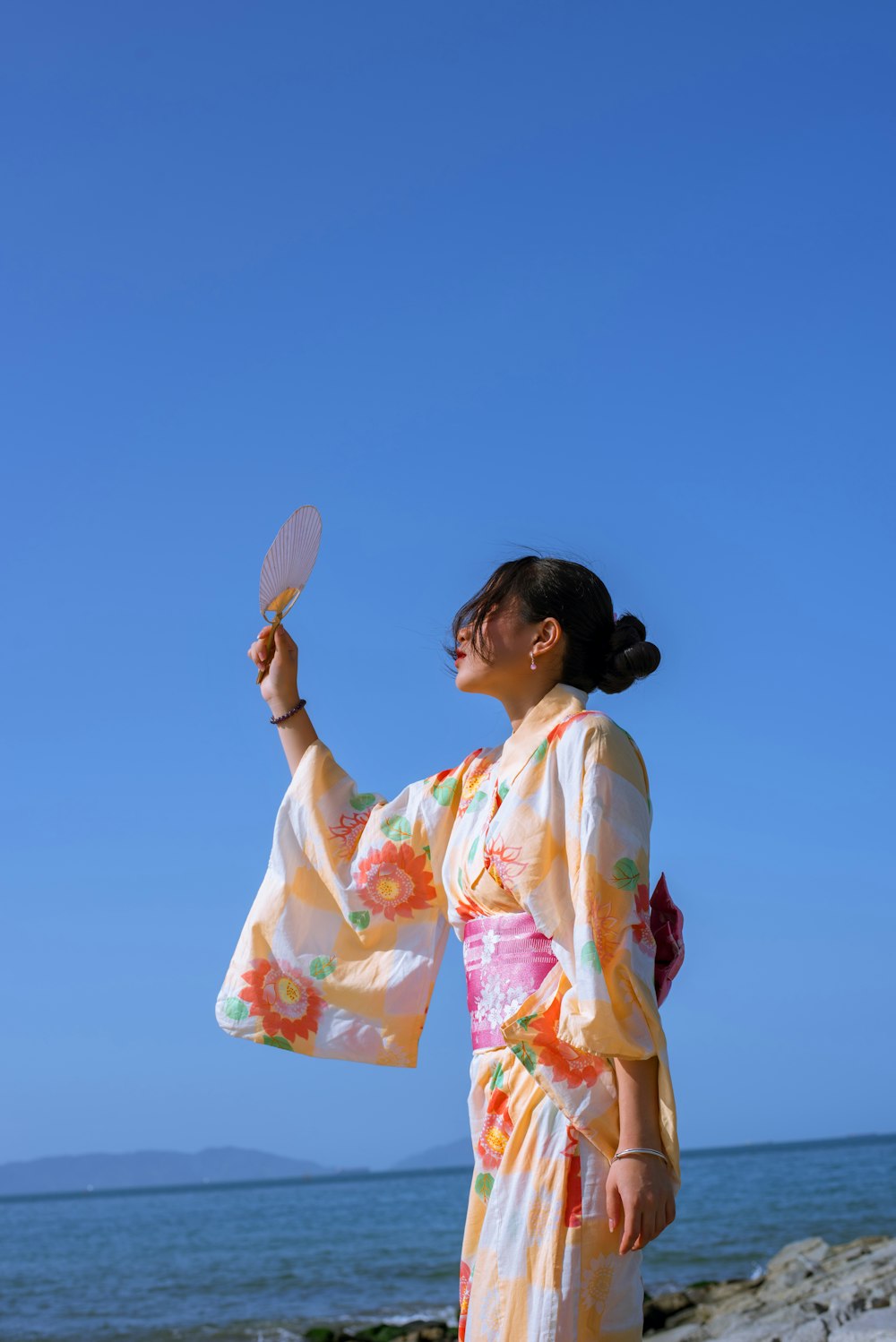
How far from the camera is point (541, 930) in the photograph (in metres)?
2.22

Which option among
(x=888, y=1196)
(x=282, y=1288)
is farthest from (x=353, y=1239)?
(x=888, y=1196)

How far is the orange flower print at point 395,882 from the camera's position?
269 cm

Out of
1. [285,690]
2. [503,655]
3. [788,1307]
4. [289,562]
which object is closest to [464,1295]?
[503,655]

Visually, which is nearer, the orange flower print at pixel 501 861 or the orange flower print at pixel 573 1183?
the orange flower print at pixel 573 1183

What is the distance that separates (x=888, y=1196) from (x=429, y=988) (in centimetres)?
2600

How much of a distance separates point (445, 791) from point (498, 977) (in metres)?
0.50

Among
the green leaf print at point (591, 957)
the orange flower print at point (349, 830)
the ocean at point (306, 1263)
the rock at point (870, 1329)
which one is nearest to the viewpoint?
the green leaf print at point (591, 957)

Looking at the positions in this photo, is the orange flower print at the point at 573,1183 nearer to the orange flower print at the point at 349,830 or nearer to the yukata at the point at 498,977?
→ the yukata at the point at 498,977

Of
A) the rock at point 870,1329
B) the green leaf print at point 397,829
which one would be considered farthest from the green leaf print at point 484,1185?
the rock at point 870,1329

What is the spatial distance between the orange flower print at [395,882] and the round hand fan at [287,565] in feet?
1.72

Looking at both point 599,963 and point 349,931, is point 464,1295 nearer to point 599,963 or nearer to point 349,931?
point 599,963

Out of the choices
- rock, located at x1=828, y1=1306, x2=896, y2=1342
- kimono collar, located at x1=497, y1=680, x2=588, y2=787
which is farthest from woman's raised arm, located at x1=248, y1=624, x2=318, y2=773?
rock, located at x1=828, y1=1306, x2=896, y2=1342

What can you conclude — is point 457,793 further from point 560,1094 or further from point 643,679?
point 560,1094

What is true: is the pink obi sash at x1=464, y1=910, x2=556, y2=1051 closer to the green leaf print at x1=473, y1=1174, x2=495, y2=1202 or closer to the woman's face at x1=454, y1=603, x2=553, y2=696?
the green leaf print at x1=473, y1=1174, x2=495, y2=1202
